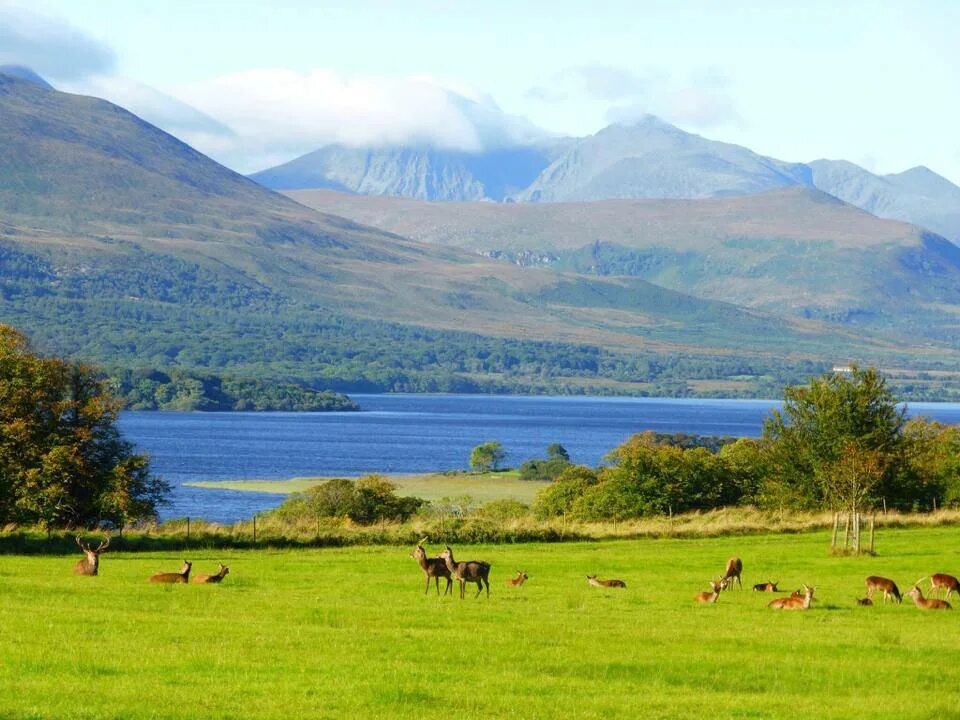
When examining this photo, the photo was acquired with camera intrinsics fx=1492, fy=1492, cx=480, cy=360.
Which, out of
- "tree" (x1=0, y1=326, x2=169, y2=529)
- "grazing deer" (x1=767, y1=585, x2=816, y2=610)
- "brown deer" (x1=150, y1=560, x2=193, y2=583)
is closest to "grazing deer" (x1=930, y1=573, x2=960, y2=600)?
"grazing deer" (x1=767, y1=585, x2=816, y2=610)

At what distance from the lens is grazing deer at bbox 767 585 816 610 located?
31484 mm

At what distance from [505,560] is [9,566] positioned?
14459 mm

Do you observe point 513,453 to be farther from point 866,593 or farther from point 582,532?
point 866,593

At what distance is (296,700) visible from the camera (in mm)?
19469

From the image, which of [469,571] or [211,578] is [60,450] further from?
[469,571]

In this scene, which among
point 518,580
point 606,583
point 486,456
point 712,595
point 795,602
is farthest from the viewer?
point 486,456

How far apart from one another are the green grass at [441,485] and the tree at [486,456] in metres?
2.78

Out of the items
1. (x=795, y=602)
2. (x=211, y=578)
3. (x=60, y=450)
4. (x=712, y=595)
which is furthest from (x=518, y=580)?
Answer: (x=60, y=450)

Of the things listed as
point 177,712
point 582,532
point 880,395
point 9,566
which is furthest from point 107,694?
point 880,395

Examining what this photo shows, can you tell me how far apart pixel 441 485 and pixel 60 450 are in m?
81.1

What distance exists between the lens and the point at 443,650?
942 inches

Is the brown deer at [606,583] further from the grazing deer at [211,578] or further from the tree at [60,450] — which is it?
the tree at [60,450]

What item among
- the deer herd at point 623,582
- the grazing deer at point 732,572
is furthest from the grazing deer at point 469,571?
the grazing deer at point 732,572

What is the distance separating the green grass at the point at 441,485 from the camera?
123 metres
